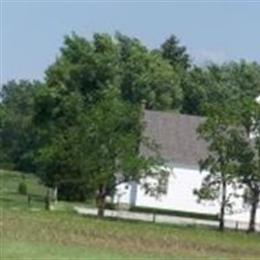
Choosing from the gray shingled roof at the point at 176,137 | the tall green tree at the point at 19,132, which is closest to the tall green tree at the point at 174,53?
the tall green tree at the point at 19,132

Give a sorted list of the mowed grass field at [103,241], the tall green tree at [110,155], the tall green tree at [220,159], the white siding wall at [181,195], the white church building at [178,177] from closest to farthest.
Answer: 1. the mowed grass field at [103,241]
2. the tall green tree at [220,159]
3. the tall green tree at [110,155]
4. the white church building at [178,177]
5. the white siding wall at [181,195]

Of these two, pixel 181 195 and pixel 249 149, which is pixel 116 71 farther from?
pixel 249 149

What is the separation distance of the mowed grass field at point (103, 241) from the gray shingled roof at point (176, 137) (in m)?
19.3

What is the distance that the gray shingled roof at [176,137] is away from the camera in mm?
65250

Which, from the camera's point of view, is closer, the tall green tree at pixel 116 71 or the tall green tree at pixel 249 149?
the tall green tree at pixel 249 149

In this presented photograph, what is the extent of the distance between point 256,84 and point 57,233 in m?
89.3

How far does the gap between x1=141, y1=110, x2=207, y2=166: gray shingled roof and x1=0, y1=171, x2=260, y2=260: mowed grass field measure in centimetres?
1930

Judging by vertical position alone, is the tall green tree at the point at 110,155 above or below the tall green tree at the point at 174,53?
below

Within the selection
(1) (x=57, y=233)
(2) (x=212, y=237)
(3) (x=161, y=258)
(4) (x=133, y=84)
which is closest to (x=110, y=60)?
(4) (x=133, y=84)

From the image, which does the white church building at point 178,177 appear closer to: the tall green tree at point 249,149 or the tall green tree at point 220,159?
the tall green tree at point 220,159

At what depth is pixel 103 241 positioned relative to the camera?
31.8m

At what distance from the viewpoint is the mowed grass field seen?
84.7 feet

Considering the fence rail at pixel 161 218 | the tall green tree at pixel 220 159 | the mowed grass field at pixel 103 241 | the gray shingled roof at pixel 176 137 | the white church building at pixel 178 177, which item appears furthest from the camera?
the gray shingled roof at pixel 176 137

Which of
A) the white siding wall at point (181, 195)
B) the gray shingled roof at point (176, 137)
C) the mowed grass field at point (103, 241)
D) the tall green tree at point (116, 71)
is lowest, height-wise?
the mowed grass field at point (103, 241)
